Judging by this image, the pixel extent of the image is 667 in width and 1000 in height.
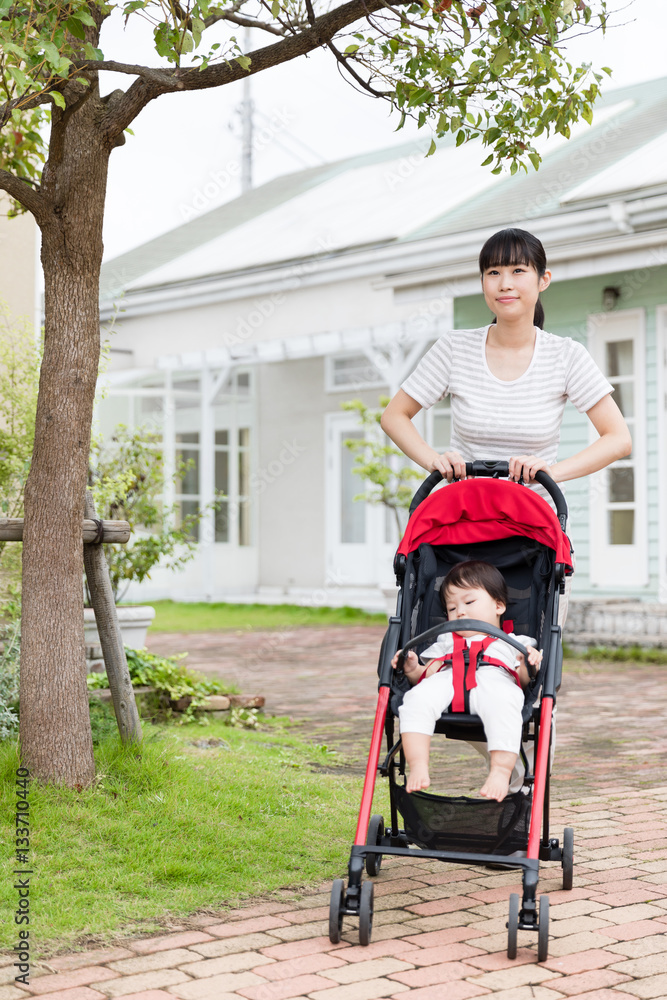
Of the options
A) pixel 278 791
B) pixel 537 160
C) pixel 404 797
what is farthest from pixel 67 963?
pixel 537 160

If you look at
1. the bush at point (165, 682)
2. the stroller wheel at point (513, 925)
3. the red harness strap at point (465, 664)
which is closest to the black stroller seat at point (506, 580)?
the red harness strap at point (465, 664)

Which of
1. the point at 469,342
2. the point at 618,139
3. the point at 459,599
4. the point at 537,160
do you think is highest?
the point at 618,139

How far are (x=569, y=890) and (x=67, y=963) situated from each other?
1520 mm

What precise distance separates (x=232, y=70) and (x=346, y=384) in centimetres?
1175

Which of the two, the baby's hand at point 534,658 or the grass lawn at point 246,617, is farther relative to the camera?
the grass lawn at point 246,617

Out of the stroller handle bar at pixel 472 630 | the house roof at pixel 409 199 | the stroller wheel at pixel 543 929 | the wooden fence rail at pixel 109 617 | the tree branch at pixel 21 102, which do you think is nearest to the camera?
the stroller wheel at pixel 543 929

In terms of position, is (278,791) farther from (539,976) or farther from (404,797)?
(539,976)

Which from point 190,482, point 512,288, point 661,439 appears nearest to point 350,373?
point 190,482

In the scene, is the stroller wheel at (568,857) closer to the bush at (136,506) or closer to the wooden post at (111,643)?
the wooden post at (111,643)

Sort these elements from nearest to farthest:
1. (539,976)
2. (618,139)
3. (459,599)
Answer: (539,976) < (459,599) < (618,139)

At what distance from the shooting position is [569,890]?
3.40 metres

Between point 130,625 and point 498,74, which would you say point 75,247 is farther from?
point 130,625

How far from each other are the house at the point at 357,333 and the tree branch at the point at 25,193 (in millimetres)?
6943

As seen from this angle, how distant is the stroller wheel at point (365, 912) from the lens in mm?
2855
